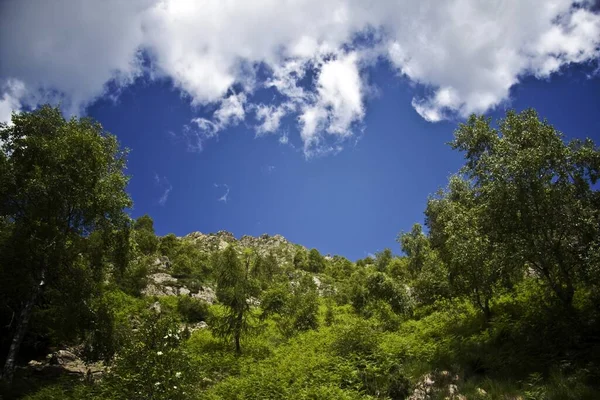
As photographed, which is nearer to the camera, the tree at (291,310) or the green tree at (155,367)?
the green tree at (155,367)

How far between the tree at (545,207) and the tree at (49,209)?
19.4 meters

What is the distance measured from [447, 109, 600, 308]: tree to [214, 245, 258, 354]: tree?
55.5 ft

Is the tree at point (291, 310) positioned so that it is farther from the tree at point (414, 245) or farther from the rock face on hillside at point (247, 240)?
the rock face on hillside at point (247, 240)

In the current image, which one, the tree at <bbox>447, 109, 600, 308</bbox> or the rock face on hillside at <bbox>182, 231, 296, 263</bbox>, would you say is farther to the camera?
the rock face on hillside at <bbox>182, 231, 296, 263</bbox>

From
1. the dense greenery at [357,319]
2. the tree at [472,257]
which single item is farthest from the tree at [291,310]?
the tree at [472,257]

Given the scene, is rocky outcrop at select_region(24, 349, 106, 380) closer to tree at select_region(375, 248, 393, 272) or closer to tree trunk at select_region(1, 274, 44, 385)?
tree trunk at select_region(1, 274, 44, 385)

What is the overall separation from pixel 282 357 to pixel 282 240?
311ft

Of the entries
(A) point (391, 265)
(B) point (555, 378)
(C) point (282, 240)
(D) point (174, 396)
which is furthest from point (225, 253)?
(C) point (282, 240)

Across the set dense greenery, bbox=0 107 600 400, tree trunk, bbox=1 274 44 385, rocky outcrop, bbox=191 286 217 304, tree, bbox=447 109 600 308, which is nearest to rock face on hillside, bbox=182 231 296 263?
rocky outcrop, bbox=191 286 217 304

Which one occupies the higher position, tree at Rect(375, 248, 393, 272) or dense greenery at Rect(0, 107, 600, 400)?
tree at Rect(375, 248, 393, 272)

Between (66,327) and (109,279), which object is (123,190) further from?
(109,279)

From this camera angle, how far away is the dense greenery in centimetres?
1262

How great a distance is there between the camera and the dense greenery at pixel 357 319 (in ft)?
41.4

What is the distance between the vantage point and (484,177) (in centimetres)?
1642
